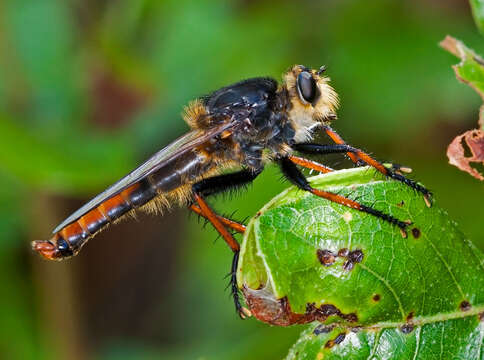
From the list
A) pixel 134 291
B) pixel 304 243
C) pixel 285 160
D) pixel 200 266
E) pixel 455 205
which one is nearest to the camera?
pixel 304 243

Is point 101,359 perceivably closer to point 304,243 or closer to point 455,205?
point 455,205

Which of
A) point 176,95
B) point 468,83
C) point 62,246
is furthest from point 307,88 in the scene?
point 176,95

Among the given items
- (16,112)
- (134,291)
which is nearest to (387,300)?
(16,112)

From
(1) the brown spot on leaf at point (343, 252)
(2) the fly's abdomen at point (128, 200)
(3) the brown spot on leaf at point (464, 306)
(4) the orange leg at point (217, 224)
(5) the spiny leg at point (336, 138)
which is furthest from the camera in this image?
(2) the fly's abdomen at point (128, 200)

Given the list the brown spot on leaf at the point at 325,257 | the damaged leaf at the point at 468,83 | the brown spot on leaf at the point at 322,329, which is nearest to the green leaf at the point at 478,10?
the damaged leaf at the point at 468,83

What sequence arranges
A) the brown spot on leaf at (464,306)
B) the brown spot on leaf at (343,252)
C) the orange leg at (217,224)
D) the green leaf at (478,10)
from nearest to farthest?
the brown spot on leaf at (343,252) < the brown spot on leaf at (464,306) < the green leaf at (478,10) < the orange leg at (217,224)

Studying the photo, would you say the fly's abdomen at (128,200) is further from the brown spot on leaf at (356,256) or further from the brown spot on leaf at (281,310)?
the brown spot on leaf at (356,256)

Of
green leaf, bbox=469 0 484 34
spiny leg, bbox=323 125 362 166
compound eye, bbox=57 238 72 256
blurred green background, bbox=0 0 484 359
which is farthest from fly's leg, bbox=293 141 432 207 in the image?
blurred green background, bbox=0 0 484 359
